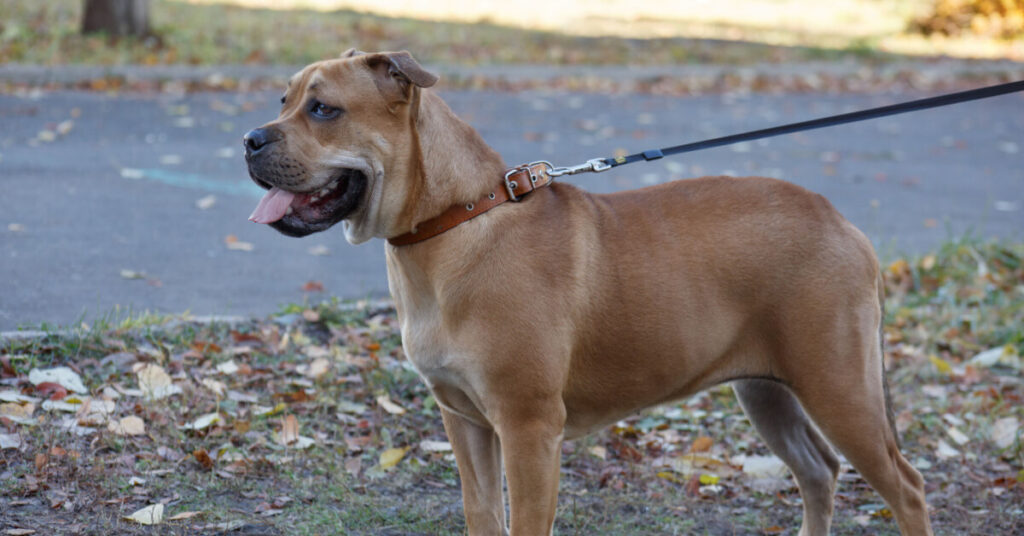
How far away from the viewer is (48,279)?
21.6ft

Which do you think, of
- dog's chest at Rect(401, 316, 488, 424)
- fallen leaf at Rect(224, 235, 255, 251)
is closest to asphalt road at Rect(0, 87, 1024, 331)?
fallen leaf at Rect(224, 235, 255, 251)

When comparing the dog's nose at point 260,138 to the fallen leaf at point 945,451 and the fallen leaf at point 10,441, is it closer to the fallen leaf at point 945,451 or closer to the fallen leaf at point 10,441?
the fallen leaf at point 10,441

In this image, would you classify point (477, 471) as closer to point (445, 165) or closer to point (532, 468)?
point (532, 468)

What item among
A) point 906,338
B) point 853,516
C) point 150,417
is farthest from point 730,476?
point 150,417

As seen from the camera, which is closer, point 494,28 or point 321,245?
point 321,245

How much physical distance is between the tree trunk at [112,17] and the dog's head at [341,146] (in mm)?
11581

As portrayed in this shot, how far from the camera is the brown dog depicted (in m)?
3.61

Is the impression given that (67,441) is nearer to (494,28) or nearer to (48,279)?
(48,279)

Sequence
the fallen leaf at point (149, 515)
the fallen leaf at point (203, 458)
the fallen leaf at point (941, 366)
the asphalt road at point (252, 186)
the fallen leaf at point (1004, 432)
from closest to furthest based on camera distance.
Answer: the fallen leaf at point (149, 515)
the fallen leaf at point (203, 458)
the fallen leaf at point (1004, 432)
the fallen leaf at point (941, 366)
the asphalt road at point (252, 186)

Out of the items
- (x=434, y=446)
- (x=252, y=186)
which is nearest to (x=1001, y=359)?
(x=434, y=446)

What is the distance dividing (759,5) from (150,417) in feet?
77.1

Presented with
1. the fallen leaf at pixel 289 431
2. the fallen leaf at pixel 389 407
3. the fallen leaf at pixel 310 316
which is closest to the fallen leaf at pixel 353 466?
the fallen leaf at pixel 289 431

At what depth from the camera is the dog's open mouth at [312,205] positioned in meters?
3.61

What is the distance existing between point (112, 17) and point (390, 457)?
36.3 feet
